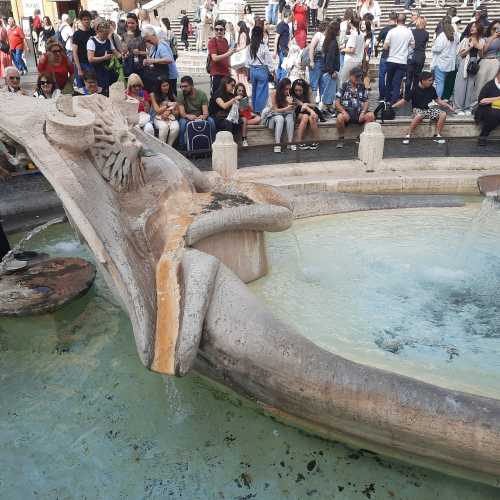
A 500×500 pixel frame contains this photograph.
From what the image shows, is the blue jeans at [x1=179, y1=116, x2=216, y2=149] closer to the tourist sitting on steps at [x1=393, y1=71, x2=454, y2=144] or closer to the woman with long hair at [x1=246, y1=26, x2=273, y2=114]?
the woman with long hair at [x1=246, y1=26, x2=273, y2=114]

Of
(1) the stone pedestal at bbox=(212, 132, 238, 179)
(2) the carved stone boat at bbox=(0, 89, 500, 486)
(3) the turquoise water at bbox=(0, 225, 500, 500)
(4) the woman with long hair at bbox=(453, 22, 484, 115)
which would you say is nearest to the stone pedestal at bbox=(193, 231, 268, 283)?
(2) the carved stone boat at bbox=(0, 89, 500, 486)

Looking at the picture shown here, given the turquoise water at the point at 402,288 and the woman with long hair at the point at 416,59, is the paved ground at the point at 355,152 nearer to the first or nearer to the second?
the woman with long hair at the point at 416,59

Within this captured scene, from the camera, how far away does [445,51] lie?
34.2ft

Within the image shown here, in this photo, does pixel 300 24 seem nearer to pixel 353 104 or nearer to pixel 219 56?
pixel 219 56

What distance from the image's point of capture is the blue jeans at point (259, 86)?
32.2ft

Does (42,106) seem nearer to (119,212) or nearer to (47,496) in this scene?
(119,212)

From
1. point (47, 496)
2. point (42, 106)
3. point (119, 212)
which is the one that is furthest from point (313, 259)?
point (47, 496)

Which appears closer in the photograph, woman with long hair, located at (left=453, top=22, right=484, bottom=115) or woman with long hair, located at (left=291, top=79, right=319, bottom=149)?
woman with long hair, located at (left=291, top=79, right=319, bottom=149)

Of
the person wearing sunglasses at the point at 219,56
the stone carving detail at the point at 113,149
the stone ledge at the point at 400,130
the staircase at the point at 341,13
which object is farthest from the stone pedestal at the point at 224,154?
the staircase at the point at 341,13

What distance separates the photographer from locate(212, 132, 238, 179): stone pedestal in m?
6.90

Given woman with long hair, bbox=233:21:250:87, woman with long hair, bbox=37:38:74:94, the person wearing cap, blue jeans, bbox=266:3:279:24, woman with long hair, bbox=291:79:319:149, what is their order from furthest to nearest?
blue jeans, bbox=266:3:279:24 → woman with long hair, bbox=233:21:250:87 → the person wearing cap → woman with long hair, bbox=291:79:319:149 → woman with long hair, bbox=37:38:74:94

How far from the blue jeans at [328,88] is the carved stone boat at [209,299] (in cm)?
611

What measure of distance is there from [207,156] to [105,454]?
17.8ft

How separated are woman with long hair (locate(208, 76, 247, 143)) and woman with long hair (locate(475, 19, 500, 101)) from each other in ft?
14.9
